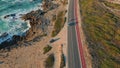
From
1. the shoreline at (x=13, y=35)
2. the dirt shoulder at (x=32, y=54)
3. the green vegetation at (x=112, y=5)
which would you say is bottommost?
the dirt shoulder at (x=32, y=54)

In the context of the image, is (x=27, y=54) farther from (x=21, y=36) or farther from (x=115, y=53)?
(x=115, y=53)

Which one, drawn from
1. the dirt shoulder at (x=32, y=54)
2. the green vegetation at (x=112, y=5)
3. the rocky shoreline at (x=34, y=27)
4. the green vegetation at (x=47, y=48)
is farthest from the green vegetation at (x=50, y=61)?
the green vegetation at (x=112, y=5)

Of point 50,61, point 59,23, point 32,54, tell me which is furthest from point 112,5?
point 50,61

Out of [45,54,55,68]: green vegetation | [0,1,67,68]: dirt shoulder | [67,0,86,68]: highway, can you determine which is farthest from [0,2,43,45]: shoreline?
[45,54,55,68]: green vegetation

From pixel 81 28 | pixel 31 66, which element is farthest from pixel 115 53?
pixel 31 66

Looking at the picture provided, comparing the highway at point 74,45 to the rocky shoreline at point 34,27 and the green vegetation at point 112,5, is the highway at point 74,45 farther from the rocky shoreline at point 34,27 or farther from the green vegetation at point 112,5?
the green vegetation at point 112,5
